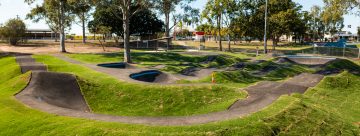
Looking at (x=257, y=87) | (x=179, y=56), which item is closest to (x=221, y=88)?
(x=257, y=87)

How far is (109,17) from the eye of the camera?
70.6 metres

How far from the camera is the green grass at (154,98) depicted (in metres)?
19.0

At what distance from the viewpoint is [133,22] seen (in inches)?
2857

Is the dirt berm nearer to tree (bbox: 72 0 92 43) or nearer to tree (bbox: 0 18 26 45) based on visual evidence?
tree (bbox: 72 0 92 43)

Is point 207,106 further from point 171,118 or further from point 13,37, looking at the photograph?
point 13,37

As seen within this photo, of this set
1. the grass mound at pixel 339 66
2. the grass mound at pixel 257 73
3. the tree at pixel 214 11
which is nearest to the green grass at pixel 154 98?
the grass mound at pixel 257 73

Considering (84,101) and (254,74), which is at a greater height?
(254,74)

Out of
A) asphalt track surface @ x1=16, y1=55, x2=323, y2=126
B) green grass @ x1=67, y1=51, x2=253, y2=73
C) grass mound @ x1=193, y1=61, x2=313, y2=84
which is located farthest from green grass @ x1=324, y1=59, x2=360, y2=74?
green grass @ x1=67, y1=51, x2=253, y2=73

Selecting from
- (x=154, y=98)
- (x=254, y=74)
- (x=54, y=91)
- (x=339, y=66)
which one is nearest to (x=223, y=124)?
(x=154, y=98)

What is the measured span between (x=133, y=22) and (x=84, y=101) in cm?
5391

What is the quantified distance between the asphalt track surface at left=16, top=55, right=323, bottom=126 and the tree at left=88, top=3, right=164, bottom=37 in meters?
47.4

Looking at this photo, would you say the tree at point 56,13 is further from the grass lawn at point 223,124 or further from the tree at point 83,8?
the grass lawn at point 223,124

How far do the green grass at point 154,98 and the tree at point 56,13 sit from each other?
1176 inches

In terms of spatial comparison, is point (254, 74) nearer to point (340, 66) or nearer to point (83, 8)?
point (340, 66)
